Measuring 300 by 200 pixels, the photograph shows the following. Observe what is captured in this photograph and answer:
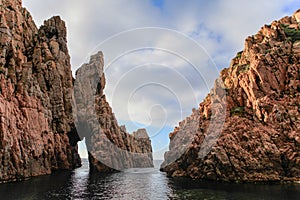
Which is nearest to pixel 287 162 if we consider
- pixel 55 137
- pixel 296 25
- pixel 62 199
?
pixel 62 199

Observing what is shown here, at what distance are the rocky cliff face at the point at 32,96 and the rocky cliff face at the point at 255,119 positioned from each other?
60487mm

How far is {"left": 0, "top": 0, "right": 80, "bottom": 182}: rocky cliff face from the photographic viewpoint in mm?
80938

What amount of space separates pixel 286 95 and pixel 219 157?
117 feet

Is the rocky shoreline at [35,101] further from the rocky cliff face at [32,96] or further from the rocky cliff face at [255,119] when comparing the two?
the rocky cliff face at [255,119]

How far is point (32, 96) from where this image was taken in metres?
102

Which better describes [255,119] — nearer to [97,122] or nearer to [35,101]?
[97,122]

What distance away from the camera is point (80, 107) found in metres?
141

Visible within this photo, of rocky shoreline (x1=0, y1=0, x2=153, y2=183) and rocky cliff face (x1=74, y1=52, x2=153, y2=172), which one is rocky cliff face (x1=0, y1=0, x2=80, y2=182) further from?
rocky cliff face (x1=74, y1=52, x2=153, y2=172)

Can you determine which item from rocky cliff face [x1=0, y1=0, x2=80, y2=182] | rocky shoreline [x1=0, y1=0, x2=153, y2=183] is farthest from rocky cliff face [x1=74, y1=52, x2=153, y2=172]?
rocky cliff face [x1=0, y1=0, x2=80, y2=182]

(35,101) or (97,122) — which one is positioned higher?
(35,101)

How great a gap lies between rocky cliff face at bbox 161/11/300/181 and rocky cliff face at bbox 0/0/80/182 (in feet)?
198

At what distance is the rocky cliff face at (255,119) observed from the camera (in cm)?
7569

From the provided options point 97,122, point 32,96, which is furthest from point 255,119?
point 32,96

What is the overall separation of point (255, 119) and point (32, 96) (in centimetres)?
9372
